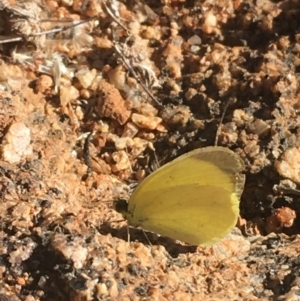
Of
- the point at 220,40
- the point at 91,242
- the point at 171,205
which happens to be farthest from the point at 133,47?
the point at 91,242

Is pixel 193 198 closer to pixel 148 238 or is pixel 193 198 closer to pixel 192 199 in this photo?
pixel 192 199

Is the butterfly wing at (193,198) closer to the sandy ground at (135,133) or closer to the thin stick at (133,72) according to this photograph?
the sandy ground at (135,133)

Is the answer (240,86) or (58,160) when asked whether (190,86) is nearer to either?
(240,86)

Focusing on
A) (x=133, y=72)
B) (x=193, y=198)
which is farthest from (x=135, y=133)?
(x=193, y=198)

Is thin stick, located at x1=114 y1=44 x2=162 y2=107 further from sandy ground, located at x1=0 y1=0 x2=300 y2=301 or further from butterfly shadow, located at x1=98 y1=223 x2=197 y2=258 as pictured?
butterfly shadow, located at x1=98 y1=223 x2=197 y2=258

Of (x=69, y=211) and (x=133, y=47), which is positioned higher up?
(x=133, y=47)

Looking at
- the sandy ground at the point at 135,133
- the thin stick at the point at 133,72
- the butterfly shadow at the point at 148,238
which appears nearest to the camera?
the sandy ground at the point at 135,133

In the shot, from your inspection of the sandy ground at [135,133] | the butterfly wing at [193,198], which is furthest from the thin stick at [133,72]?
the butterfly wing at [193,198]
